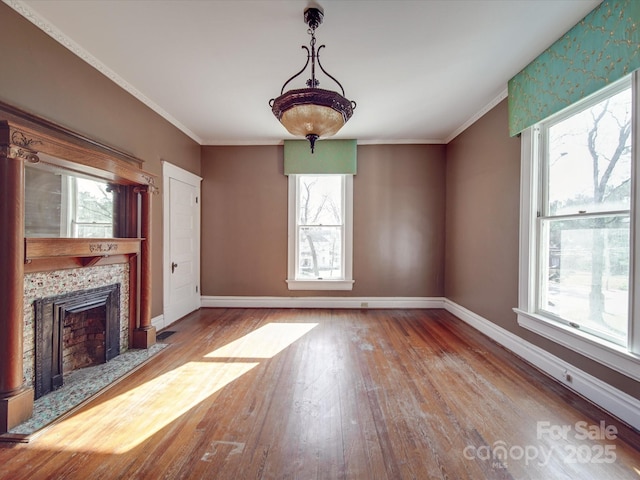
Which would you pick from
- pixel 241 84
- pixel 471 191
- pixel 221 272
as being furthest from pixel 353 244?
pixel 241 84

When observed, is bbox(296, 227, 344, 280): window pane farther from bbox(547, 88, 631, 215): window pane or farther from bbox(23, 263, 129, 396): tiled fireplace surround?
bbox(547, 88, 631, 215): window pane

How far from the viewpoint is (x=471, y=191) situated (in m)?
3.83

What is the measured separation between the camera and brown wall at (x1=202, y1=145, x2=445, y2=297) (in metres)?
4.64

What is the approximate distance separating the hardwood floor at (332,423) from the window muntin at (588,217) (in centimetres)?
68

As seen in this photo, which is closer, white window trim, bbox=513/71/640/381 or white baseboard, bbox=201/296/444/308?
white window trim, bbox=513/71/640/381

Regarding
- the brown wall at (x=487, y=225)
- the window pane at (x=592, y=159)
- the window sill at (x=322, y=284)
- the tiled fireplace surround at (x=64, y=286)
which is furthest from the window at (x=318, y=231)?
the window pane at (x=592, y=159)

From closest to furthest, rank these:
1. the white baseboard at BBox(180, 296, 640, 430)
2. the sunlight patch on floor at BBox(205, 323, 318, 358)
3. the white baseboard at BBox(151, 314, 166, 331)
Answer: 1. the white baseboard at BBox(180, 296, 640, 430)
2. the sunlight patch on floor at BBox(205, 323, 318, 358)
3. the white baseboard at BBox(151, 314, 166, 331)

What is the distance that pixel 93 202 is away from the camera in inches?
101

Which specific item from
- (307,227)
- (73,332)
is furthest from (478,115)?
(73,332)

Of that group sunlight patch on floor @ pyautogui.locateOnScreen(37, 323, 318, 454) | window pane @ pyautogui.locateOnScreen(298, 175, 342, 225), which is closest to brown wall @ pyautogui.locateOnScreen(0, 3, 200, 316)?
sunlight patch on floor @ pyautogui.locateOnScreen(37, 323, 318, 454)

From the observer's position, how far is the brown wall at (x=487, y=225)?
2951 millimetres

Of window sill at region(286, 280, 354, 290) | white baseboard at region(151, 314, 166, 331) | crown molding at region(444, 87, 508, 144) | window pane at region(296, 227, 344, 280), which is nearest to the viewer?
crown molding at region(444, 87, 508, 144)

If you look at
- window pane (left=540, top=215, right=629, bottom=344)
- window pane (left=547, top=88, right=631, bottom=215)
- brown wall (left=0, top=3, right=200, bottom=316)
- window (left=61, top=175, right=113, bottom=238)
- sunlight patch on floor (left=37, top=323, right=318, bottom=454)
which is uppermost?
brown wall (left=0, top=3, right=200, bottom=316)

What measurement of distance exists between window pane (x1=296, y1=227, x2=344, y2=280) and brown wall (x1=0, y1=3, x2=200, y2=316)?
6.99ft
